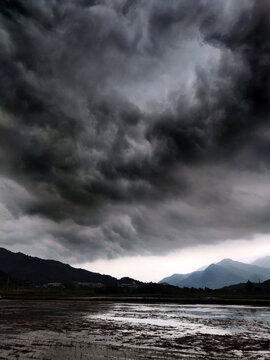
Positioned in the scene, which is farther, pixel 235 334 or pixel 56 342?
pixel 235 334

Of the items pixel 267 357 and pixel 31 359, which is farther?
pixel 267 357

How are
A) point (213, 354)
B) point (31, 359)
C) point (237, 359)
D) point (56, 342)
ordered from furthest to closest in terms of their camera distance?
point (56, 342) → point (213, 354) → point (237, 359) → point (31, 359)

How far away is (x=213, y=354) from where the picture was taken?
69.8ft

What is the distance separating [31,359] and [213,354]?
41.9 ft

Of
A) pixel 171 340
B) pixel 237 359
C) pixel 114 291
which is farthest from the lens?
pixel 114 291

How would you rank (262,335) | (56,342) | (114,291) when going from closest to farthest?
(56,342) < (262,335) < (114,291)

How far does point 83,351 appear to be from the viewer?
21.3m

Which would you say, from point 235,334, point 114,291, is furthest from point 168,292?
point 235,334

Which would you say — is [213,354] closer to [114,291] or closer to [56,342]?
[56,342]

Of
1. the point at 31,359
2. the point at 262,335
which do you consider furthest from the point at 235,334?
the point at 31,359

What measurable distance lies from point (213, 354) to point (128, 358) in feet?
21.5

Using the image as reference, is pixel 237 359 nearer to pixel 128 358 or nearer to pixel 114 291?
pixel 128 358

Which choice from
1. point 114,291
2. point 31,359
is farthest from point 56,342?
point 114,291

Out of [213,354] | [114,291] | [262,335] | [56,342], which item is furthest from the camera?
[114,291]
